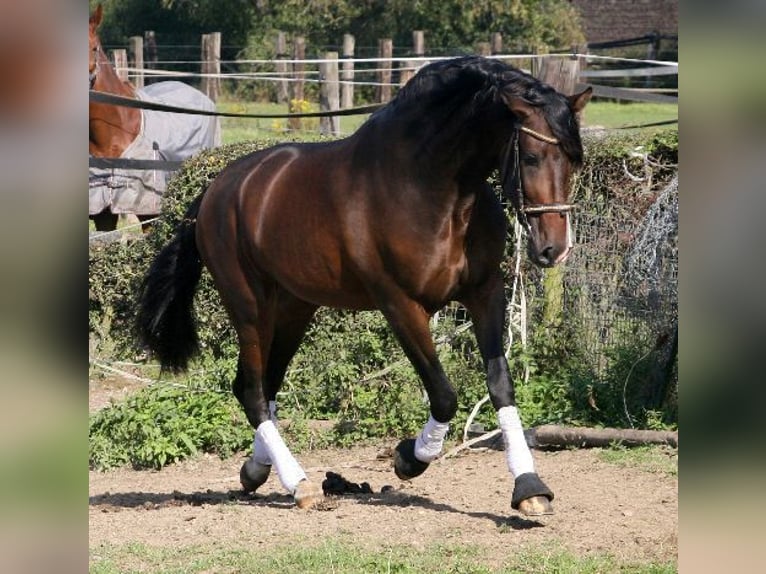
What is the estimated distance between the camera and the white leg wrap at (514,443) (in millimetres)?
5207

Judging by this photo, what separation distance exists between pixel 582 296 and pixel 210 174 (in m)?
→ 2.92

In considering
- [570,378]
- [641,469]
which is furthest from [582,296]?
[641,469]

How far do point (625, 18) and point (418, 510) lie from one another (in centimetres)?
3325

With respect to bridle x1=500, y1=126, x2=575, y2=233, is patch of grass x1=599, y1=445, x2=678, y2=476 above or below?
below

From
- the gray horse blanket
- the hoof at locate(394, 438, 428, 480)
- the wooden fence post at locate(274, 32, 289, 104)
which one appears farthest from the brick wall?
the hoof at locate(394, 438, 428, 480)

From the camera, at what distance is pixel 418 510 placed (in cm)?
557

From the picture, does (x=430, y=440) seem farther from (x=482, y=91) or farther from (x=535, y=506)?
(x=482, y=91)

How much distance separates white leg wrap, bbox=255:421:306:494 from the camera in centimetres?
586

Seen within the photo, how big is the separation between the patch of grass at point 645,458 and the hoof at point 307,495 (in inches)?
68.1

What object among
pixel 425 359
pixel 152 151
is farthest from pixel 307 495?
pixel 152 151

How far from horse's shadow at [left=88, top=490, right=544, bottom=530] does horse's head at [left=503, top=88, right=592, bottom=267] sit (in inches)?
48.6


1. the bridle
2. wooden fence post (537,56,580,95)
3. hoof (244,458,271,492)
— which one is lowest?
hoof (244,458,271,492)

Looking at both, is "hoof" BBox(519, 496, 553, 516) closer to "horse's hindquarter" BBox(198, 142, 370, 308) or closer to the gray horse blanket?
"horse's hindquarter" BBox(198, 142, 370, 308)
